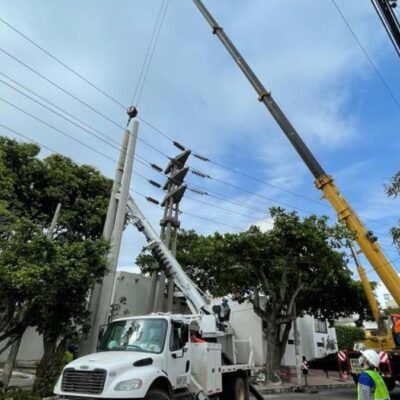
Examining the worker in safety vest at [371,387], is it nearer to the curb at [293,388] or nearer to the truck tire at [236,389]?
the truck tire at [236,389]

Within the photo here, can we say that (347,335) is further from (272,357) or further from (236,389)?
(236,389)

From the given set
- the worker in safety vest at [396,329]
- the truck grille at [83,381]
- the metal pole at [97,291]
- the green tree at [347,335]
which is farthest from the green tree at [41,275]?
the green tree at [347,335]

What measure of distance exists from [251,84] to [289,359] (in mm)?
23760

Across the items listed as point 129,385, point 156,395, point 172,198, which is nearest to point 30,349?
point 172,198

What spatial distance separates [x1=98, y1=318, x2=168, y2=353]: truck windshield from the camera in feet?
28.4

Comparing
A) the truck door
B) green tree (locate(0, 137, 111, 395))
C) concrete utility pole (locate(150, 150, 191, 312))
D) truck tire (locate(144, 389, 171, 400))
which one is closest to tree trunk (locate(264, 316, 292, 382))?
concrete utility pole (locate(150, 150, 191, 312))

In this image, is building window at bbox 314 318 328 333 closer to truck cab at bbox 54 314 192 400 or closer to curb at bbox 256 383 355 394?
curb at bbox 256 383 355 394

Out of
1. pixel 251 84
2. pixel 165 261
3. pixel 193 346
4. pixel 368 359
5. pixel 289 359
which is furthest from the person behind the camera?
pixel 289 359

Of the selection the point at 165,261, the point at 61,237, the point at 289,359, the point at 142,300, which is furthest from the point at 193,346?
the point at 289,359

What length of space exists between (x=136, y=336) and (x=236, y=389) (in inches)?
164

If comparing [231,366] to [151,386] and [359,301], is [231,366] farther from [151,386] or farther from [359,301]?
[359,301]

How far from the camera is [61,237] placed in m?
17.8

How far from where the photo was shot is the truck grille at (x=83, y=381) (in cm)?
731

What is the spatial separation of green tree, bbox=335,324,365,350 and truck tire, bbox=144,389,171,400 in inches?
1538
